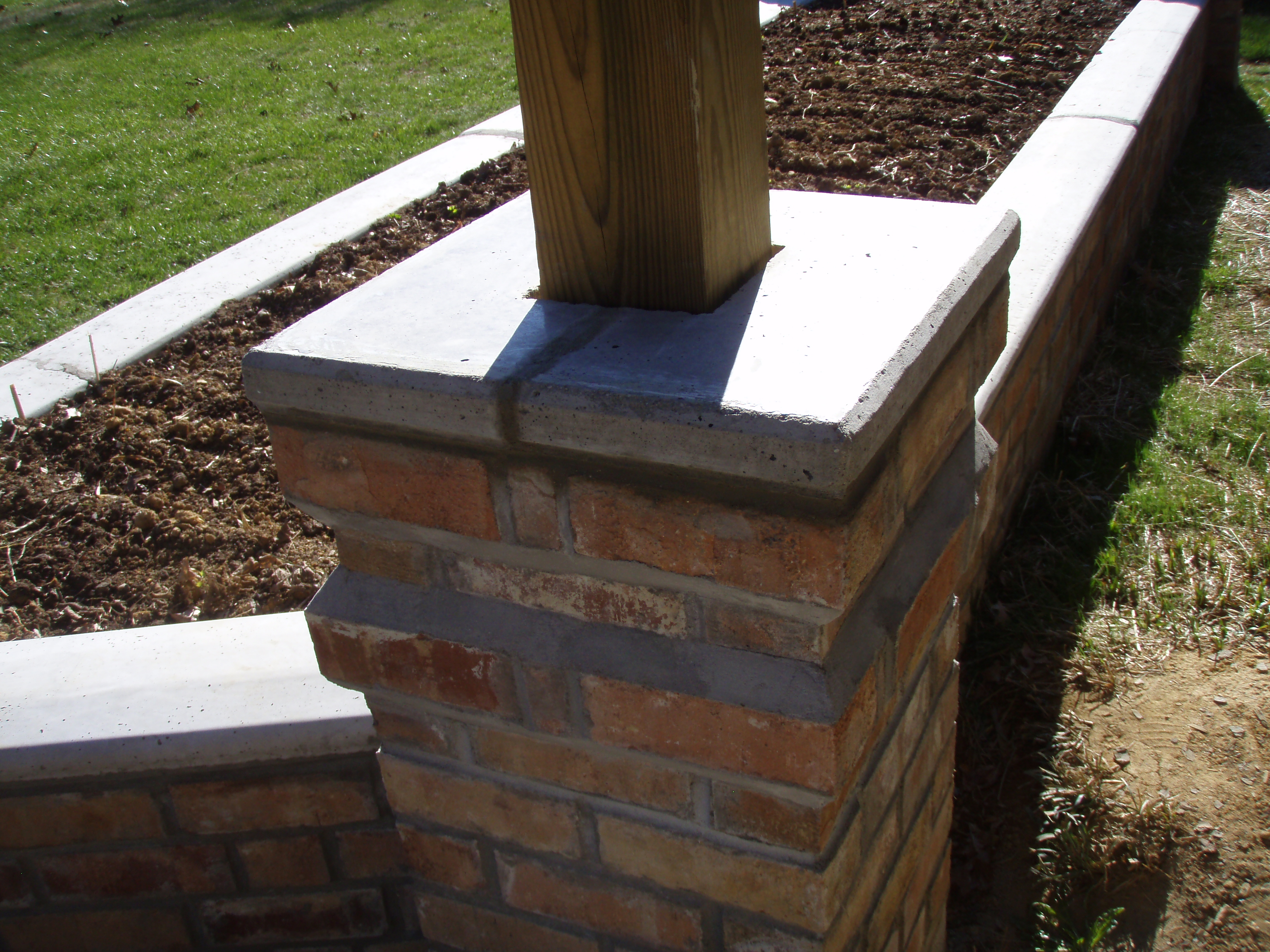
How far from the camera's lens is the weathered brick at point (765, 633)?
109cm

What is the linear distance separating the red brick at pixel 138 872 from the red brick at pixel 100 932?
44 mm

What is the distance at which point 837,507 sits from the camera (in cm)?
100

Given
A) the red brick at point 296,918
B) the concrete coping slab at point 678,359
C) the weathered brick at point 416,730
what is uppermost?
the concrete coping slab at point 678,359

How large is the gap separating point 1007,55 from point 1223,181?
1150 mm

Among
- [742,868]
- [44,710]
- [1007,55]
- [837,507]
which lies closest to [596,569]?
[837,507]

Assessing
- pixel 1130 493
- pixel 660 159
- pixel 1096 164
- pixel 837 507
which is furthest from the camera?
pixel 1096 164

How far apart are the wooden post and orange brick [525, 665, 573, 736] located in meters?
0.43

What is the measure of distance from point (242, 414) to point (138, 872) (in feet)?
4.55

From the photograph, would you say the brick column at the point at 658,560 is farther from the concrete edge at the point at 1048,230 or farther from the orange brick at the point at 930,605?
the concrete edge at the point at 1048,230

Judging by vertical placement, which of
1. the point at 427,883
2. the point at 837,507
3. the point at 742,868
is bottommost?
the point at 427,883

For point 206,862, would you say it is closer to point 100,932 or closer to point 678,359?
point 100,932

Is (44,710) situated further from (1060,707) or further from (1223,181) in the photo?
(1223,181)

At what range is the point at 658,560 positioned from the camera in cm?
111

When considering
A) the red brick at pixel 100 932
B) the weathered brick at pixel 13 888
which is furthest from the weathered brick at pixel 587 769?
the weathered brick at pixel 13 888
